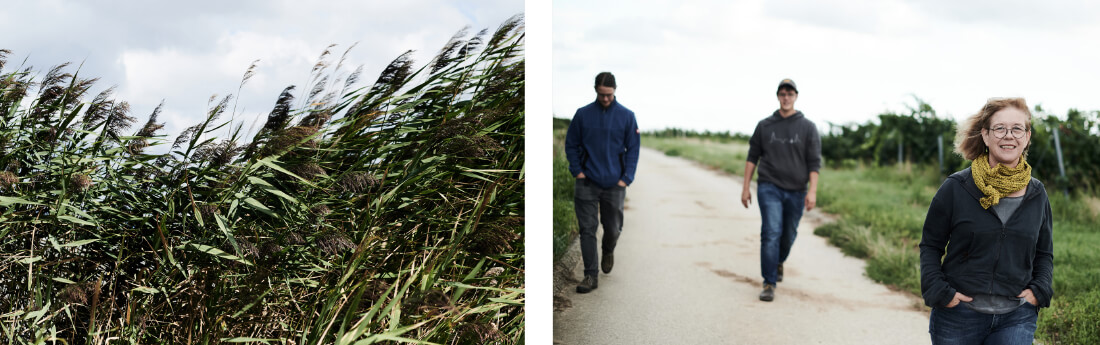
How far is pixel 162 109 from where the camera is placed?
3088mm

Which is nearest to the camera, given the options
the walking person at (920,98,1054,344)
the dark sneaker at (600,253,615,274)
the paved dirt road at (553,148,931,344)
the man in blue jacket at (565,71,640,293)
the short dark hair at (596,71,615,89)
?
the walking person at (920,98,1054,344)

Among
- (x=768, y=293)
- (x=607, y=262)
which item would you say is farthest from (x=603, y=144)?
(x=768, y=293)

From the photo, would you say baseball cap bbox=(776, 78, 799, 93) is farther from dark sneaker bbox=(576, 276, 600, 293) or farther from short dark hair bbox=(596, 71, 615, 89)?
dark sneaker bbox=(576, 276, 600, 293)

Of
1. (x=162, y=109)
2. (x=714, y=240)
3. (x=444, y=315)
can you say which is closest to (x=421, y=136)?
(x=444, y=315)

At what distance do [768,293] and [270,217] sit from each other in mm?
2336

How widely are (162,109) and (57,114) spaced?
518 mm

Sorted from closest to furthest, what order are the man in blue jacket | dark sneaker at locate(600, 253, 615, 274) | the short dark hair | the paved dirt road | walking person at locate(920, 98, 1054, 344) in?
1. walking person at locate(920, 98, 1054, 344)
2. the paved dirt road
3. the short dark hair
4. the man in blue jacket
5. dark sneaker at locate(600, 253, 615, 274)

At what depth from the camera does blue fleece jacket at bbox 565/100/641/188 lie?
3.26 metres

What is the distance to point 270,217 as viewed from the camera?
2.87 meters

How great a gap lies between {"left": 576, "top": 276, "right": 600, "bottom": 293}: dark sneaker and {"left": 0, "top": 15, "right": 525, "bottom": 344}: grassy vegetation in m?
0.46

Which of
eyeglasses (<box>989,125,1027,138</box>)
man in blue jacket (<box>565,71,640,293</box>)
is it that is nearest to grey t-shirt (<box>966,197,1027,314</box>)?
eyeglasses (<box>989,125,1027,138</box>)

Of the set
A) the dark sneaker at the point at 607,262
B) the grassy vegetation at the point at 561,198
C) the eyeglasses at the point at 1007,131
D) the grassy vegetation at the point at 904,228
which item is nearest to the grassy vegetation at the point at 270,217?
the grassy vegetation at the point at 561,198

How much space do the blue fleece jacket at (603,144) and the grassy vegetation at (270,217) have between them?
32 centimetres

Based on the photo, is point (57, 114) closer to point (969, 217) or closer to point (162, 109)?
point (162, 109)
